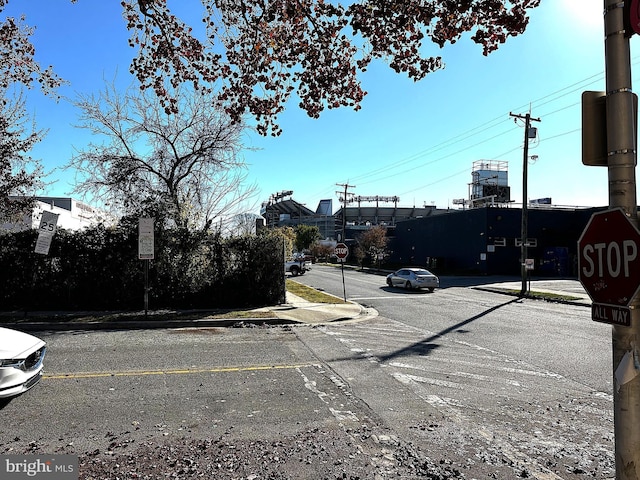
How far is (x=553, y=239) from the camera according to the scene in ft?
137

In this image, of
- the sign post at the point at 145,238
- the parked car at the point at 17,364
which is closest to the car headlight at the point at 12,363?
the parked car at the point at 17,364

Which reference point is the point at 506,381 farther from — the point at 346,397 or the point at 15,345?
the point at 15,345

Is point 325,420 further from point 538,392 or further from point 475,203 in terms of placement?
point 475,203

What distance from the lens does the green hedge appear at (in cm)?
1477

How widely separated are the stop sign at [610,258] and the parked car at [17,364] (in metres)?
5.84

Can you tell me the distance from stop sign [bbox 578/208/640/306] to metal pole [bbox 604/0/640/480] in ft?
0.32

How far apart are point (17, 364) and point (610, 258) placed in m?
6.00

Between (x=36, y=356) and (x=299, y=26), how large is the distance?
529 cm

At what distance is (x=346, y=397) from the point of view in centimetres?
588

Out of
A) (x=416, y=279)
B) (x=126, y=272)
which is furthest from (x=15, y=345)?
(x=416, y=279)

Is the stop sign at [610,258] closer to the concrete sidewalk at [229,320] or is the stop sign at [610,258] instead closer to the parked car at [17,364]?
the parked car at [17,364]

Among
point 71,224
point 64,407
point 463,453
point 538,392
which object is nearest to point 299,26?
point 463,453

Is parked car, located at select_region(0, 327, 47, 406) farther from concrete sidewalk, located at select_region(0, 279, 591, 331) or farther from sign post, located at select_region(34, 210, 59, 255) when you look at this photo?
sign post, located at select_region(34, 210, 59, 255)

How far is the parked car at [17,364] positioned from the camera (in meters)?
4.93
